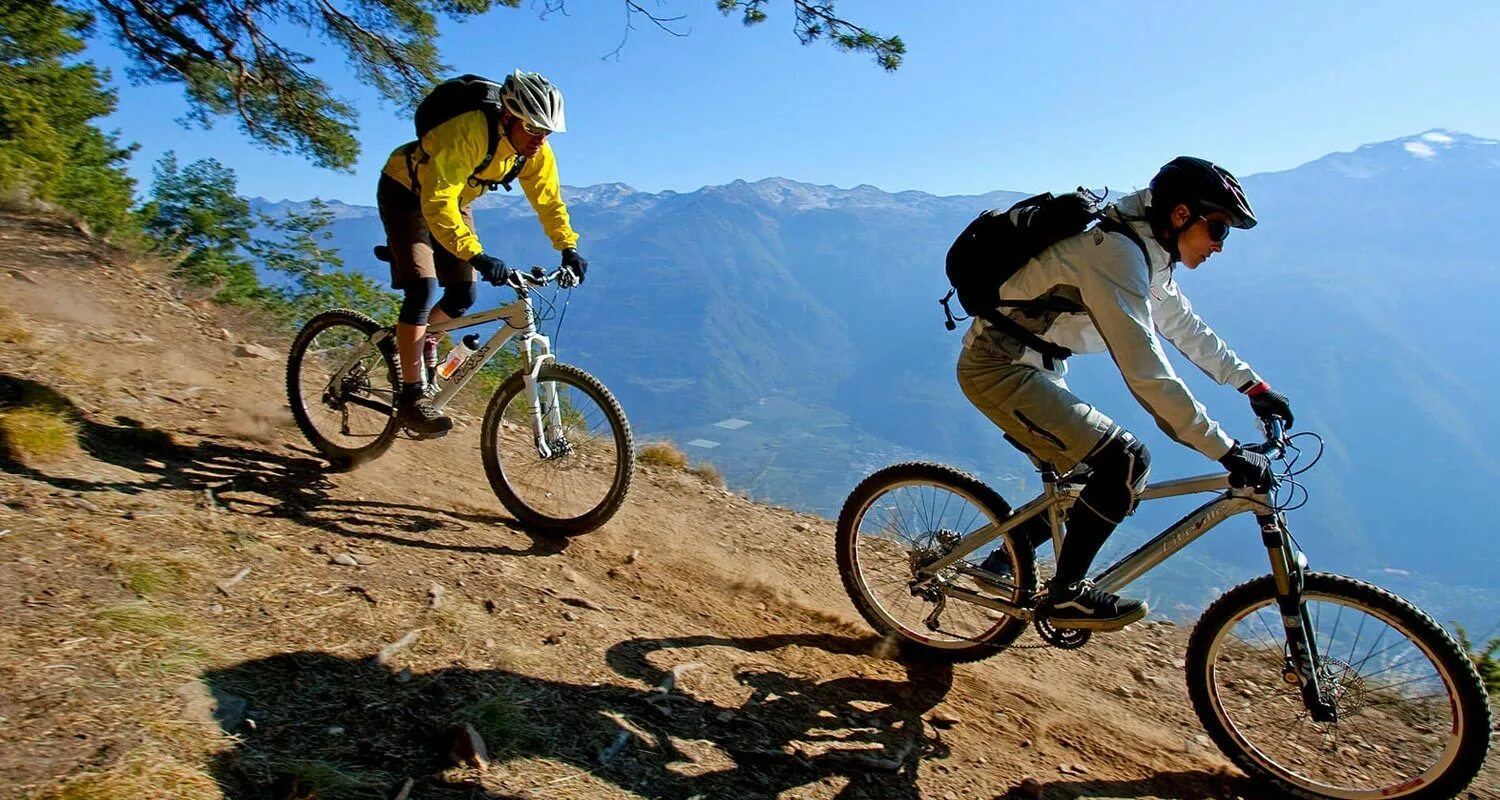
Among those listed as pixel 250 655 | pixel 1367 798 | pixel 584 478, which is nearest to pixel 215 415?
pixel 584 478

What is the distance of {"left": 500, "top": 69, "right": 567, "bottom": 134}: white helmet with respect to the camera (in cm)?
452

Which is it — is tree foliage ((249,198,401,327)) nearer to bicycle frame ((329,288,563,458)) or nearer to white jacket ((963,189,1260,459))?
bicycle frame ((329,288,563,458))

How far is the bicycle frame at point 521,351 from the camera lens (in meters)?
4.96

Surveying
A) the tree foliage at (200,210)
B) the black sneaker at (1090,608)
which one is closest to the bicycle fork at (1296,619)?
the black sneaker at (1090,608)

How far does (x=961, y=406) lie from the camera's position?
17938cm

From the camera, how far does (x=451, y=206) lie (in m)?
4.55

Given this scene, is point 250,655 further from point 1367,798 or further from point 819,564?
point 1367,798

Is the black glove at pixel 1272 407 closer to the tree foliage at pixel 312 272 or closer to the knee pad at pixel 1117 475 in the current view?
the knee pad at pixel 1117 475

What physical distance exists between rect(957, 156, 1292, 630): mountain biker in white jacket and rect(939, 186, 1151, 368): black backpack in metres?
0.04

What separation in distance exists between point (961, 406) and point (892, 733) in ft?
598

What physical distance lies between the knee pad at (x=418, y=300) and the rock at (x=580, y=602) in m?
2.16

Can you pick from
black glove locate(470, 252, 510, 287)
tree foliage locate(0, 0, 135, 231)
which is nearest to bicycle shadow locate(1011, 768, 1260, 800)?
black glove locate(470, 252, 510, 287)

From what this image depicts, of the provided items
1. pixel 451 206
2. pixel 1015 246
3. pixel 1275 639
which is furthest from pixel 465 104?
pixel 1275 639

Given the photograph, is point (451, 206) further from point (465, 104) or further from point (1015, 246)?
point (1015, 246)
